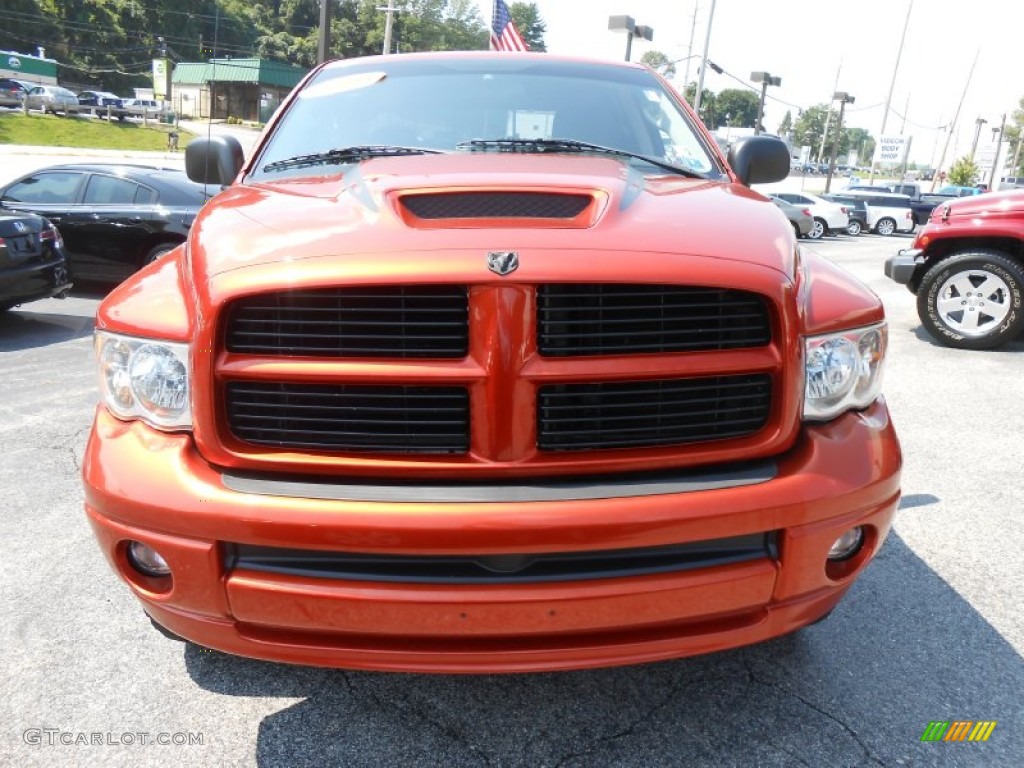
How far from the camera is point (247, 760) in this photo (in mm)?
2105

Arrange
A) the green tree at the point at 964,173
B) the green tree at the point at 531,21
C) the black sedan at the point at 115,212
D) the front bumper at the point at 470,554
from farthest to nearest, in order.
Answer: the green tree at the point at 531,21
the green tree at the point at 964,173
the black sedan at the point at 115,212
the front bumper at the point at 470,554

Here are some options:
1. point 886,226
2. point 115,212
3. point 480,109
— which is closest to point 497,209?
point 480,109

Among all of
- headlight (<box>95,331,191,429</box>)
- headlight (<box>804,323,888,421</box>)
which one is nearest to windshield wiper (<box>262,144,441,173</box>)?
headlight (<box>95,331,191,429</box>)

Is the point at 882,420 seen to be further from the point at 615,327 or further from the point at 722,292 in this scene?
the point at 615,327

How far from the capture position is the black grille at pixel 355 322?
5.73 feet

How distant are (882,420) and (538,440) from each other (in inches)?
36.9

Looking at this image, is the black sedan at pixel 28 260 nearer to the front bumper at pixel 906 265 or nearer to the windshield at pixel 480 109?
the windshield at pixel 480 109

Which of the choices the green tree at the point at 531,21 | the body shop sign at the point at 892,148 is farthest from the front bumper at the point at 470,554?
the green tree at the point at 531,21

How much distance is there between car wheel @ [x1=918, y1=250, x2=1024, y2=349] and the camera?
7012mm

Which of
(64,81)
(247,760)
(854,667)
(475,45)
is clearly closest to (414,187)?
(247,760)

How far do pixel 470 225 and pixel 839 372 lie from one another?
99 centimetres

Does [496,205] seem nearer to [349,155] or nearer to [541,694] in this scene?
[349,155]

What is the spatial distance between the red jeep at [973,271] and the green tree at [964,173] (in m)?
58.9

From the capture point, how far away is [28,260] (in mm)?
7207
